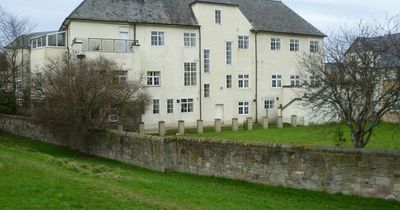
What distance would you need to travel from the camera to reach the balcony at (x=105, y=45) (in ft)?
117

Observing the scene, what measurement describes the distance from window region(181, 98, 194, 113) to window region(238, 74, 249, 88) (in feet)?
18.5

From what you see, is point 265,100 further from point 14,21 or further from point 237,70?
point 14,21

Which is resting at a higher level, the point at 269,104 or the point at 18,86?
the point at 18,86

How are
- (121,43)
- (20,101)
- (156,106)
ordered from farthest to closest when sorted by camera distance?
(156,106)
(20,101)
(121,43)

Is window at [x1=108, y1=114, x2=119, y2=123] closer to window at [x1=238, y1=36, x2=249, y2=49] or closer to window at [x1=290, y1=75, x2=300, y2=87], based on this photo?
window at [x1=238, y1=36, x2=249, y2=49]

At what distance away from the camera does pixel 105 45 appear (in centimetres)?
3619

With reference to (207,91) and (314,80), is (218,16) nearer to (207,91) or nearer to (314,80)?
(207,91)

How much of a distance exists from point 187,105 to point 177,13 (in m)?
8.00

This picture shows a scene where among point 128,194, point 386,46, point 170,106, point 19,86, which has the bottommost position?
point 128,194

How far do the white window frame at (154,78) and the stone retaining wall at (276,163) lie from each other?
56.5 ft

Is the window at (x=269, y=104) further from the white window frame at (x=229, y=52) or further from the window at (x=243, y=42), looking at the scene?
the window at (x=243, y=42)

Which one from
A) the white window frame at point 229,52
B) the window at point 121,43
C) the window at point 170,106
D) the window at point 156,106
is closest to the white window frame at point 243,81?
the white window frame at point 229,52

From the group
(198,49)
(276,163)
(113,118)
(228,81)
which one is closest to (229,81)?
(228,81)

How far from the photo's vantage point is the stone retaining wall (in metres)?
13.5
